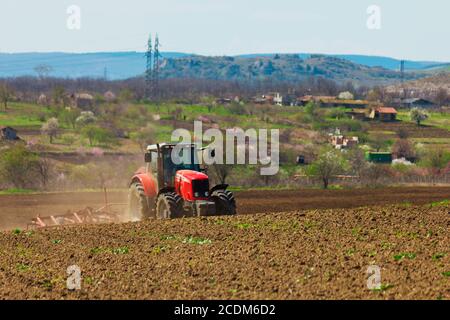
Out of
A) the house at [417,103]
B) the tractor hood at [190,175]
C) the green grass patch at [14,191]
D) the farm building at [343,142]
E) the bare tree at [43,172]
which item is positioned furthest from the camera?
the house at [417,103]

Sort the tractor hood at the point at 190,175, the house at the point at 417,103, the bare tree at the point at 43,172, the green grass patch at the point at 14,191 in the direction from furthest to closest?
1. the house at the point at 417,103
2. the bare tree at the point at 43,172
3. the green grass patch at the point at 14,191
4. the tractor hood at the point at 190,175

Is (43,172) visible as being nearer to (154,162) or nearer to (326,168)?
(326,168)

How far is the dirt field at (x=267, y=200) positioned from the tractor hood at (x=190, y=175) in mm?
6630

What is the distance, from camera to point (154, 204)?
979 inches

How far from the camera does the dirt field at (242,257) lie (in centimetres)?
1304

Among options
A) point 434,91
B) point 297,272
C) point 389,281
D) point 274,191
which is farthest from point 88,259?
point 434,91

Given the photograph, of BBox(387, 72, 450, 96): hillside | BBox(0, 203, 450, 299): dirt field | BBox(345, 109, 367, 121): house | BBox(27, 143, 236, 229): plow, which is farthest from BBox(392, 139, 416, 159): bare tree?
BBox(387, 72, 450, 96): hillside

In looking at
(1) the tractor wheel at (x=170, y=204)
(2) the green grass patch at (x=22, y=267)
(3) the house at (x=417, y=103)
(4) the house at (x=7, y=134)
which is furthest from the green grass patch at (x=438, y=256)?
(3) the house at (x=417, y=103)

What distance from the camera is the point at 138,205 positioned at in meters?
25.6

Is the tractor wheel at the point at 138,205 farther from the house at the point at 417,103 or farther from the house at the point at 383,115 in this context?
the house at the point at 417,103

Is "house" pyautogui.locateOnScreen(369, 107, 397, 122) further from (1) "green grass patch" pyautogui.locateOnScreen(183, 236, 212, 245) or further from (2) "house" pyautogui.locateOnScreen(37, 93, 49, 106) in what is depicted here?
(1) "green grass patch" pyautogui.locateOnScreen(183, 236, 212, 245)

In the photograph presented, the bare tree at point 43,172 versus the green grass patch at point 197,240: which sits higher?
the green grass patch at point 197,240
